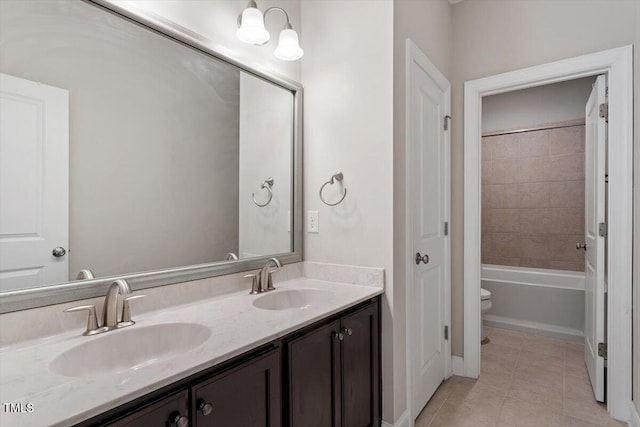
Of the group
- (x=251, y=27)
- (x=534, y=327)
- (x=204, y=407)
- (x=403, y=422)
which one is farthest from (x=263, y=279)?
(x=534, y=327)

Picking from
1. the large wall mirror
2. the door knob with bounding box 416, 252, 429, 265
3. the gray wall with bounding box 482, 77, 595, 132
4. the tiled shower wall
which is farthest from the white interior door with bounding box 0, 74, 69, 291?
the tiled shower wall

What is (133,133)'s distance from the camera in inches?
52.4

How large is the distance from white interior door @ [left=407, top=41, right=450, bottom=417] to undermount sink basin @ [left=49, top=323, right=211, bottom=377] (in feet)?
3.90

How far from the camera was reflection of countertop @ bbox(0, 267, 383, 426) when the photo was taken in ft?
2.22

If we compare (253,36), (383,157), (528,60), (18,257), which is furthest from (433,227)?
(18,257)

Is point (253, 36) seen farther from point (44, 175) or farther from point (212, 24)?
point (44, 175)

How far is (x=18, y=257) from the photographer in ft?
3.41

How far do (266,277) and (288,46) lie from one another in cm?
117

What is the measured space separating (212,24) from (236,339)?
1389mm

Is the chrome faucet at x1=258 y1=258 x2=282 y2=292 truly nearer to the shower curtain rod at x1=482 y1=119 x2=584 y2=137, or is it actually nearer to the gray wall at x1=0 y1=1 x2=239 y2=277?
the gray wall at x1=0 y1=1 x2=239 y2=277

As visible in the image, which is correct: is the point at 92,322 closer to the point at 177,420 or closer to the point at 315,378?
the point at 177,420

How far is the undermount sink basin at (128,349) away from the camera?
972 mm

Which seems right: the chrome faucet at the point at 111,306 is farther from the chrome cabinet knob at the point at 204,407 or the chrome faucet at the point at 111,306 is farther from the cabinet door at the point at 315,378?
the cabinet door at the point at 315,378

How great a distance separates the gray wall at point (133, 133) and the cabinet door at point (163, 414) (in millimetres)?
634
